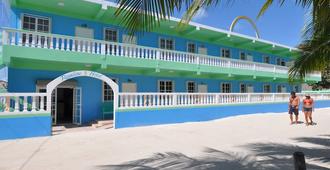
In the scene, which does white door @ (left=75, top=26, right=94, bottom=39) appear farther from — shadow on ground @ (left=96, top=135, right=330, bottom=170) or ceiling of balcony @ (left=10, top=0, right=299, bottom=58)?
shadow on ground @ (left=96, top=135, right=330, bottom=170)

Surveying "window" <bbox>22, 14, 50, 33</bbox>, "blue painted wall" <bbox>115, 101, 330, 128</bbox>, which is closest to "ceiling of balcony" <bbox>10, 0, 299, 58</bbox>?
"window" <bbox>22, 14, 50, 33</bbox>

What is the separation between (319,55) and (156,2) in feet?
17.4

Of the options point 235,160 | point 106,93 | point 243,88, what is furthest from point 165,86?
point 235,160

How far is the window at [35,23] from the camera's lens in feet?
40.4

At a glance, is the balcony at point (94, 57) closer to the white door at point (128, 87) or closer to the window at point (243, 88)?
the white door at point (128, 87)

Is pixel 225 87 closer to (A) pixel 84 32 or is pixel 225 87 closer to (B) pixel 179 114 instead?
(B) pixel 179 114

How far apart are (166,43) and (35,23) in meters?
8.88

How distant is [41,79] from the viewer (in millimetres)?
12641

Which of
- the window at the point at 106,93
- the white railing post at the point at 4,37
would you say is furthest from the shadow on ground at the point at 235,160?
the window at the point at 106,93

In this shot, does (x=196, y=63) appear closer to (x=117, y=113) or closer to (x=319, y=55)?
(x=117, y=113)

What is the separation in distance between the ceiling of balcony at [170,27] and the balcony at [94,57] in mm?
1792

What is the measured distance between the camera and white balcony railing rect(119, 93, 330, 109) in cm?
1156

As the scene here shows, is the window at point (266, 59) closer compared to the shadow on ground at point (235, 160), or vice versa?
the shadow on ground at point (235, 160)

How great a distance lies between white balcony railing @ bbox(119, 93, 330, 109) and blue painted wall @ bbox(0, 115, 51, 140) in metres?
3.29
